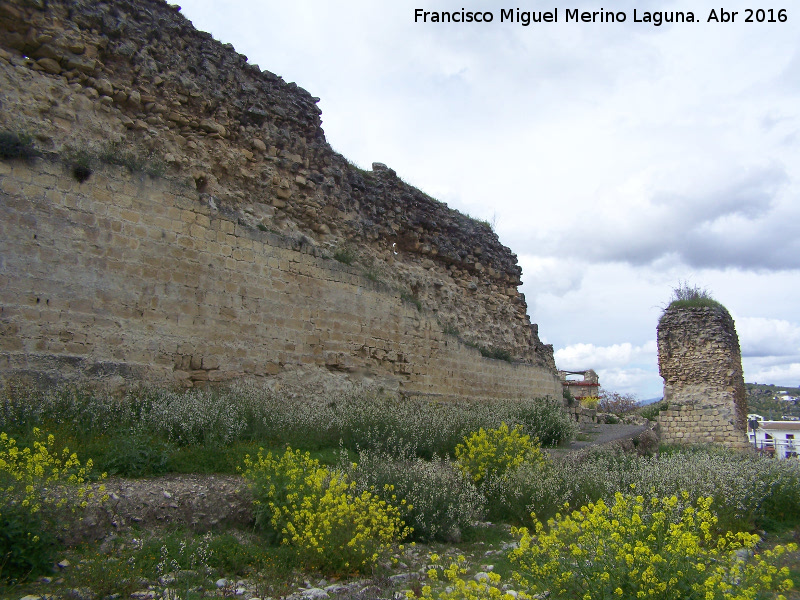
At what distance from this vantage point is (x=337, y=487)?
475cm

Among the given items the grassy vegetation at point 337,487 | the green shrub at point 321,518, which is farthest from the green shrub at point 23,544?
the green shrub at point 321,518

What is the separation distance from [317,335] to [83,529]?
570 centimetres

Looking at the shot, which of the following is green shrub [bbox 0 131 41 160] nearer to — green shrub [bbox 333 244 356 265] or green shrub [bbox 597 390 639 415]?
green shrub [bbox 333 244 356 265]

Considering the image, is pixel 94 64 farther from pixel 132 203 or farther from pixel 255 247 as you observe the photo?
pixel 255 247

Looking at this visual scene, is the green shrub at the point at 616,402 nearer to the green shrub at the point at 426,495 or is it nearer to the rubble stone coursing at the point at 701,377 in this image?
the rubble stone coursing at the point at 701,377

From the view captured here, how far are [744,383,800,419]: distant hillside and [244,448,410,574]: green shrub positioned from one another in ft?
244

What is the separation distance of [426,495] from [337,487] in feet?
4.15

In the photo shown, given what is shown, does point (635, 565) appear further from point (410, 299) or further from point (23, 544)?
point (410, 299)

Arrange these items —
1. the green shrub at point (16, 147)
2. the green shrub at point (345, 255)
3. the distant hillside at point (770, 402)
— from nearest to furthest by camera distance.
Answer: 1. the green shrub at point (16, 147)
2. the green shrub at point (345, 255)
3. the distant hillside at point (770, 402)

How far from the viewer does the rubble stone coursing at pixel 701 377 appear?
64.8 ft

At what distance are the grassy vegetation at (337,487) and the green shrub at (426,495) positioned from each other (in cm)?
2

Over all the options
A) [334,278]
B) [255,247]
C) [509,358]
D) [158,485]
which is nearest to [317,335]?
[334,278]

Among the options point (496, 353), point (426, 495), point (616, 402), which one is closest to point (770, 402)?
point (616, 402)

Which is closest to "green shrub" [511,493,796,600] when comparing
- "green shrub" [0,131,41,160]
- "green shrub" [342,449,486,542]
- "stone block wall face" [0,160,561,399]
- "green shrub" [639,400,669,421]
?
"green shrub" [342,449,486,542]
